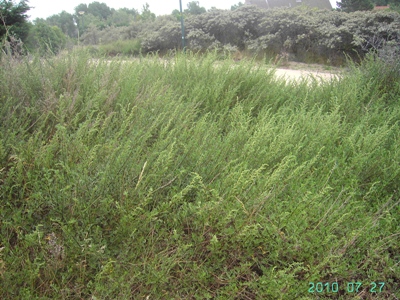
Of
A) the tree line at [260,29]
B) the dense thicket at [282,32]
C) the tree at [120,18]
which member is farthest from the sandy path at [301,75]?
the tree at [120,18]

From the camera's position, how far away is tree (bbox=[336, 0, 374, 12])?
1300 cm

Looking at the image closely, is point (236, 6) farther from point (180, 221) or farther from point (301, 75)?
point (180, 221)

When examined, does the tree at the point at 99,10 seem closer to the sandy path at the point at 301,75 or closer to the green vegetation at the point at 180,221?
the sandy path at the point at 301,75

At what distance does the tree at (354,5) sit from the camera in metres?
13.0

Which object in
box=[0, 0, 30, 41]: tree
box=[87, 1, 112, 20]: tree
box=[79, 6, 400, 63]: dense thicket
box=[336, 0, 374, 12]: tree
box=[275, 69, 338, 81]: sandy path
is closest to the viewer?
box=[275, 69, 338, 81]: sandy path

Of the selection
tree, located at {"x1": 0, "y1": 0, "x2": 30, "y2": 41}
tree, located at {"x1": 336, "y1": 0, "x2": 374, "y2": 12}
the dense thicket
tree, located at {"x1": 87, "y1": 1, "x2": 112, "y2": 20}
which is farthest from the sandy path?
tree, located at {"x1": 87, "y1": 1, "x2": 112, "y2": 20}

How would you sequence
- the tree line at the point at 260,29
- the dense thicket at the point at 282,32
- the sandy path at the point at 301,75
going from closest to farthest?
the sandy path at the point at 301,75, the tree line at the point at 260,29, the dense thicket at the point at 282,32

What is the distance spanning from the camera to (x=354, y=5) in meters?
13.3

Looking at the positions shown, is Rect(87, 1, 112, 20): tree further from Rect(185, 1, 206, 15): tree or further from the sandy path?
the sandy path

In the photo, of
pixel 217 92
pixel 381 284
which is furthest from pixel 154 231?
pixel 217 92

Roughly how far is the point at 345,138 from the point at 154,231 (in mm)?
2038

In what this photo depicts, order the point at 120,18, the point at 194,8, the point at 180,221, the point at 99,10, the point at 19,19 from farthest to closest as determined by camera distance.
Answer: the point at 120,18 → the point at 194,8 → the point at 99,10 → the point at 19,19 → the point at 180,221

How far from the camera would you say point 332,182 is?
2.57 meters

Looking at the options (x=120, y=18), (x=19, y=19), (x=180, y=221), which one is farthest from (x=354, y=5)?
(x=180, y=221)
